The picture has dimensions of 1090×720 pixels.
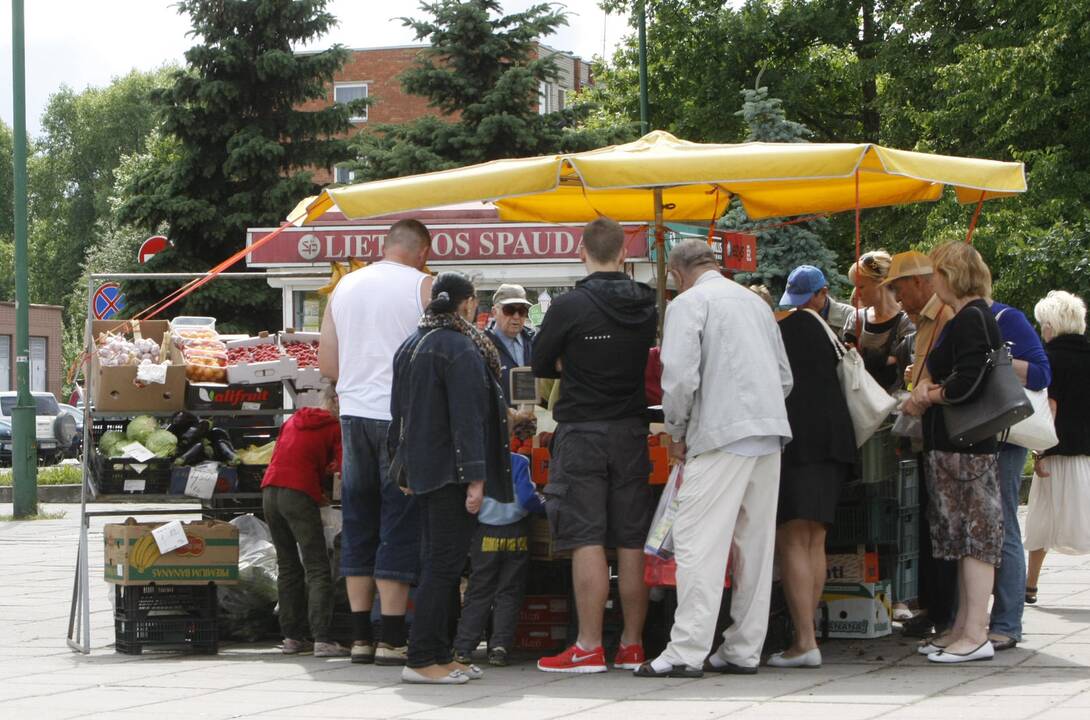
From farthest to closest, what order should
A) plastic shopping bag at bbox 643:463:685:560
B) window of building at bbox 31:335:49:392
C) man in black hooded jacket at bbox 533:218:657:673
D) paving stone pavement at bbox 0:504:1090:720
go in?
window of building at bbox 31:335:49:392
man in black hooded jacket at bbox 533:218:657:673
plastic shopping bag at bbox 643:463:685:560
paving stone pavement at bbox 0:504:1090:720

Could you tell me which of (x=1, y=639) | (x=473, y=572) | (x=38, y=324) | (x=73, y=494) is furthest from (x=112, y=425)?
(x=38, y=324)

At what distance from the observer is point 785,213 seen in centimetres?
985

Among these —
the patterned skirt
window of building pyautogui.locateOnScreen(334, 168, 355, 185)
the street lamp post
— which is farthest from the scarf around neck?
window of building pyautogui.locateOnScreen(334, 168, 355, 185)

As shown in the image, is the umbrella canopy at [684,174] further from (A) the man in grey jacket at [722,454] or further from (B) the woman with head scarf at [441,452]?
(B) the woman with head scarf at [441,452]

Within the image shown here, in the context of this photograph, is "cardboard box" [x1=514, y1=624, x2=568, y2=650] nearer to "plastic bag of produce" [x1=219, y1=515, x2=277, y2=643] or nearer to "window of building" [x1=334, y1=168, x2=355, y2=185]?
"plastic bag of produce" [x1=219, y1=515, x2=277, y2=643]

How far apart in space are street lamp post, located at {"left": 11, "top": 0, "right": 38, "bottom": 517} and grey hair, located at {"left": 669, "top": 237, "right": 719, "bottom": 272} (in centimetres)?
1375

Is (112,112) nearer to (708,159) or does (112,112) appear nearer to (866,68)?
(866,68)

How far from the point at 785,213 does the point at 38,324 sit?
56806mm

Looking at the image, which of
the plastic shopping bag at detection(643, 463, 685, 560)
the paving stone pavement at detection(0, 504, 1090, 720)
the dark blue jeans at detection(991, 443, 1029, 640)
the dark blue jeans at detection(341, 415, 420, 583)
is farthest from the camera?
the dark blue jeans at detection(991, 443, 1029, 640)

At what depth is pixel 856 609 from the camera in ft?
27.9

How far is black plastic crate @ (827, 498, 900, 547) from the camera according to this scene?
326 inches

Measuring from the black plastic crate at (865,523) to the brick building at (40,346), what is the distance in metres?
54.4

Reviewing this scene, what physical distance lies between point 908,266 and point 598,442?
192cm

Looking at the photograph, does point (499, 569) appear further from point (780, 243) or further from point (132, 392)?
point (780, 243)
